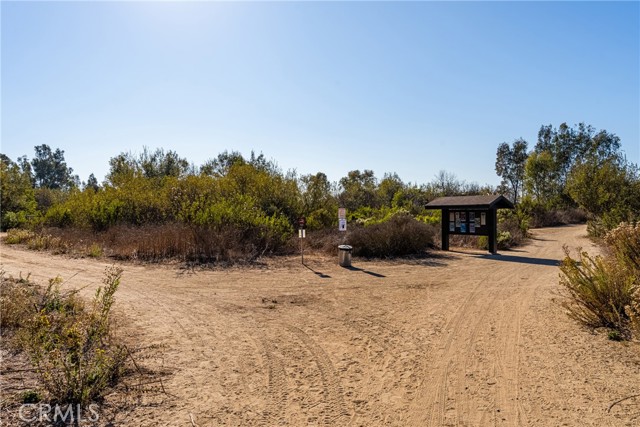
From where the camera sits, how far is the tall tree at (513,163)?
54938mm

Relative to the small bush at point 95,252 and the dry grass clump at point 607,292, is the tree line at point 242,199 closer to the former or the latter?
the small bush at point 95,252

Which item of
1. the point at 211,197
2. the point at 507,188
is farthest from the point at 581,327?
the point at 507,188

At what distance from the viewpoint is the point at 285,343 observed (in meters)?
5.70

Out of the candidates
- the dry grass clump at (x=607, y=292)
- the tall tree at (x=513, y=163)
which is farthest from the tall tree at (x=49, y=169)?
the dry grass clump at (x=607, y=292)

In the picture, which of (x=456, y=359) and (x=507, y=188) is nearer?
(x=456, y=359)

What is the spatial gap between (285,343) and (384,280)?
18.6 feet

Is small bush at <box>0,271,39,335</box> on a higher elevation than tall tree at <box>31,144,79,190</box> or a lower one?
lower

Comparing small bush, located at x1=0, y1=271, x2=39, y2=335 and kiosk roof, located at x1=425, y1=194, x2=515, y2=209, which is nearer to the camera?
small bush, located at x1=0, y1=271, x2=39, y2=335

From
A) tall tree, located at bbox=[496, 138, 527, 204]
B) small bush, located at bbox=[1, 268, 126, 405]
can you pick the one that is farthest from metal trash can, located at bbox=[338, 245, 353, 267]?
tall tree, located at bbox=[496, 138, 527, 204]

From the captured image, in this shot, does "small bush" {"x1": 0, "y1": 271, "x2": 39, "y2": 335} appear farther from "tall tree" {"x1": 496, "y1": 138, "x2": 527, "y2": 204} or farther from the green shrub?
"tall tree" {"x1": 496, "y1": 138, "x2": 527, "y2": 204}

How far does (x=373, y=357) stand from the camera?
17.0 ft

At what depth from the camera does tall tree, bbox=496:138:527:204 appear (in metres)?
54.9

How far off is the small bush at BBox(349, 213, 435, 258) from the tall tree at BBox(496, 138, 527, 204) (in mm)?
43769

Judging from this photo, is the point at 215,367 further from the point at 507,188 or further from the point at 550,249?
the point at 507,188
